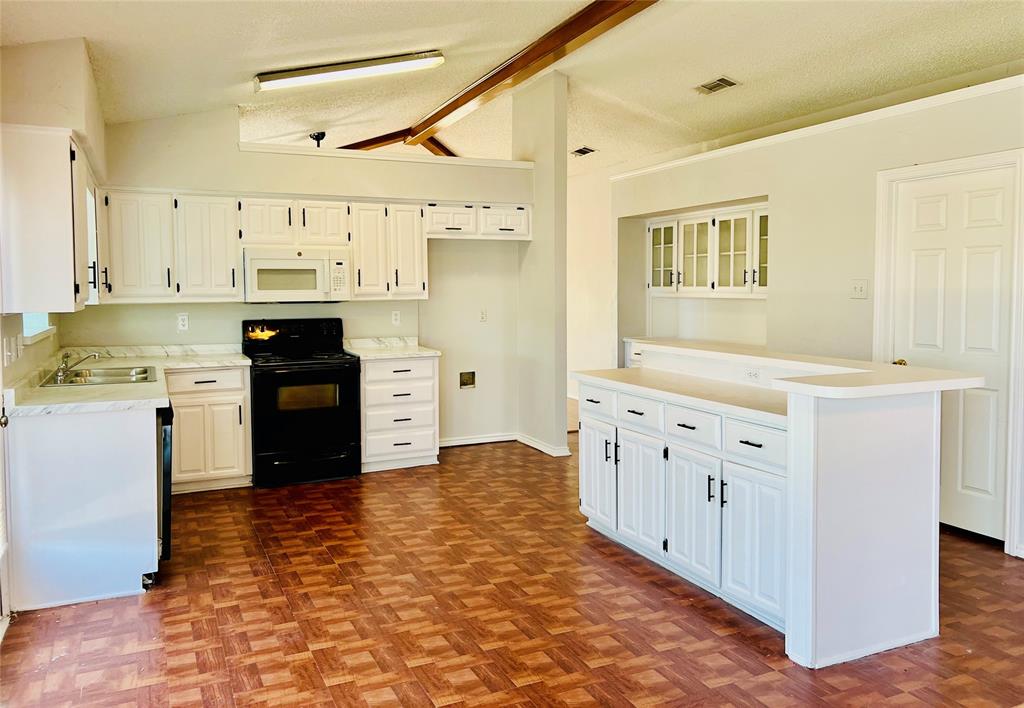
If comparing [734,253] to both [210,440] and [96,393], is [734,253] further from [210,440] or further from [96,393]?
[96,393]

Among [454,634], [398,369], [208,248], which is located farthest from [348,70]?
[454,634]

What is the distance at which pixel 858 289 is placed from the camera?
459 centimetres

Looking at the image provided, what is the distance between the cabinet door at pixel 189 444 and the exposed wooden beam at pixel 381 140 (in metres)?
3.62

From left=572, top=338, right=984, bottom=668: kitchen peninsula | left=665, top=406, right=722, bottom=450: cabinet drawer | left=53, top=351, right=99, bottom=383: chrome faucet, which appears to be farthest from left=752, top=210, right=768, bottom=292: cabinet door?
left=53, top=351, right=99, bottom=383: chrome faucet

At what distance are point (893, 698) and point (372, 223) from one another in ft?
14.6

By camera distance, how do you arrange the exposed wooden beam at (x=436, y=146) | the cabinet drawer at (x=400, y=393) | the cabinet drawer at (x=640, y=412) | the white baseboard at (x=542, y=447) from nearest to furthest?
the cabinet drawer at (x=640, y=412)
the cabinet drawer at (x=400, y=393)
the white baseboard at (x=542, y=447)
the exposed wooden beam at (x=436, y=146)

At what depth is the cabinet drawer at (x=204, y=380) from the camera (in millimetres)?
4871

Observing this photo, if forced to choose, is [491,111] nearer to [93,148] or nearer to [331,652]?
[93,148]

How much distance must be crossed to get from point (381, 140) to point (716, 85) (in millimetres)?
3641

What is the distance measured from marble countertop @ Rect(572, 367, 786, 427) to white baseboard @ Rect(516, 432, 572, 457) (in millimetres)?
1896

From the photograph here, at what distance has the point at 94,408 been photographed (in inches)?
128

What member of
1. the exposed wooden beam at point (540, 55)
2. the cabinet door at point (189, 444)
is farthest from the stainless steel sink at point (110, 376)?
the exposed wooden beam at point (540, 55)

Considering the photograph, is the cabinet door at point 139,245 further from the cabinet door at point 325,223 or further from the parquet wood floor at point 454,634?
the parquet wood floor at point 454,634

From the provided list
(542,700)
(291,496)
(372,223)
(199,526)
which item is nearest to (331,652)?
(542,700)
